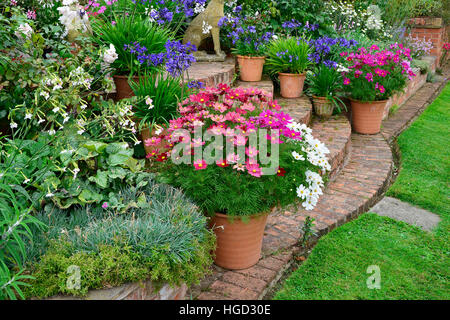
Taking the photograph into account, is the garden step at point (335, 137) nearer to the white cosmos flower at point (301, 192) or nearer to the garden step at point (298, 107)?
the garden step at point (298, 107)

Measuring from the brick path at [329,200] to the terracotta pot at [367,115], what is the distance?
0.10 m

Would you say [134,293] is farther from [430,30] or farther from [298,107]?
[430,30]

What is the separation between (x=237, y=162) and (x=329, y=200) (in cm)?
164

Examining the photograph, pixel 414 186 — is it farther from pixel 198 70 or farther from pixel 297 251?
pixel 198 70

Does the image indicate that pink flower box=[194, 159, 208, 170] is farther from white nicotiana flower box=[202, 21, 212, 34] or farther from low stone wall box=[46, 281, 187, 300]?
white nicotiana flower box=[202, 21, 212, 34]

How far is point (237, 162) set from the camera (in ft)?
8.31

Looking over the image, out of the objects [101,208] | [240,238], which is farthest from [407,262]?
[101,208]

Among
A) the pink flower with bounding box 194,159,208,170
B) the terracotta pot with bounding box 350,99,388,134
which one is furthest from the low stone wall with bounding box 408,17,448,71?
the pink flower with bounding box 194,159,208,170

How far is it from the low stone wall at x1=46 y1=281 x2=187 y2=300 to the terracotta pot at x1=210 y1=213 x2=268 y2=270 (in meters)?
0.52

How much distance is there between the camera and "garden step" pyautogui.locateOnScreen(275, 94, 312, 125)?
191 inches

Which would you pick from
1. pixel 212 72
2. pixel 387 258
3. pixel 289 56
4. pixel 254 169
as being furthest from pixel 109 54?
pixel 289 56

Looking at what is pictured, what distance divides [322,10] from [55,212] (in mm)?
5441

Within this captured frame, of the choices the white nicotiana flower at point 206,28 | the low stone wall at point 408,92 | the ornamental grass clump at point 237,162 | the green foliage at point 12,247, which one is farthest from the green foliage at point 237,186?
the low stone wall at point 408,92
